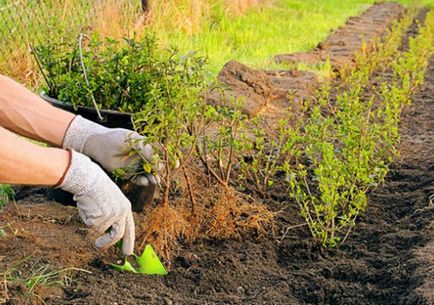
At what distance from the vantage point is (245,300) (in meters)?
2.87

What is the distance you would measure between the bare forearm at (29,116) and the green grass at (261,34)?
3.47 m

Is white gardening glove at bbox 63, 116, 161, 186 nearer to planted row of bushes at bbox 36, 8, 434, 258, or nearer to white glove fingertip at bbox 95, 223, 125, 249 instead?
planted row of bushes at bbox 36, 8, 434, 258

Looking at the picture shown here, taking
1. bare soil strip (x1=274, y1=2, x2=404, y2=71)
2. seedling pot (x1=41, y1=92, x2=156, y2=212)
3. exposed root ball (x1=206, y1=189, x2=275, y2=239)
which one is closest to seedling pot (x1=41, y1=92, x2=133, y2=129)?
seedling pot (x1=41, y1=92, x2=156, y2=212)

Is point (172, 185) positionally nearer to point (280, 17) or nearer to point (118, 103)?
point (118, 103)

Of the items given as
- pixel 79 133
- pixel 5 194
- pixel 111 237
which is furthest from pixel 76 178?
pixel 5 194

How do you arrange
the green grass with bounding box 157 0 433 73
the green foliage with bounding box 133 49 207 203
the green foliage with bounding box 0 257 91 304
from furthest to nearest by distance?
1. the green grass with bounding box 157 0 433 73
2. the green foliage with bounding box 133 49 207 203
3. the green foliage with bounding box 0 257 91 304

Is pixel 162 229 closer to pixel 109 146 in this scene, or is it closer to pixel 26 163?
pixel 109 146

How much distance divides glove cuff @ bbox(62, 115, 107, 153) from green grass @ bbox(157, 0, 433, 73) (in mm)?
3455

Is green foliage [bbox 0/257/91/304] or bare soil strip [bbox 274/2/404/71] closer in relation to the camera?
green foliage [bbox 0/257/91/304]

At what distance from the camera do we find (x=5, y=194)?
367 centimetres

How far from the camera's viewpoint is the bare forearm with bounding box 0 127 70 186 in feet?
8.30

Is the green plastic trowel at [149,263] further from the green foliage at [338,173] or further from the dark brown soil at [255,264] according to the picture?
the green foliage at [338,173]

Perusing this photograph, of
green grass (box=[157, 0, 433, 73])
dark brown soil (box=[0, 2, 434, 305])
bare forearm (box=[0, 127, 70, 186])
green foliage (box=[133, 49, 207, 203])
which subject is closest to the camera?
bare forearm (box=[0, 127, 70, 186])

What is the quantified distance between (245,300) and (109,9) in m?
4.52
